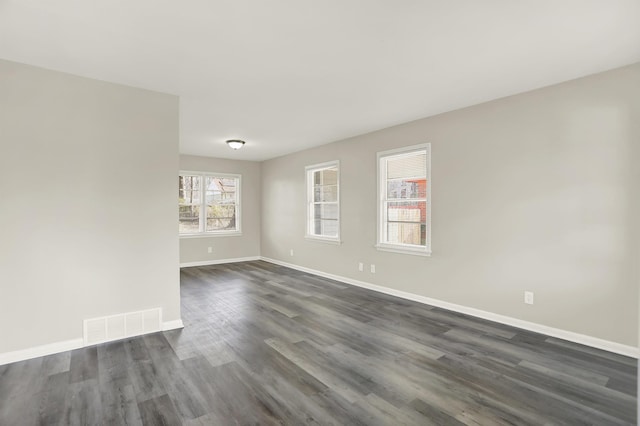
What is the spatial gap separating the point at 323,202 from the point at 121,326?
4.09m

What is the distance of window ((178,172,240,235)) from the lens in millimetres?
7414

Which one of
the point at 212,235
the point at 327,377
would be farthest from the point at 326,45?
the point at 212,235

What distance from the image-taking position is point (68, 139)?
3021mm

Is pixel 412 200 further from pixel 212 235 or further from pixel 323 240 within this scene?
pixel 212 235

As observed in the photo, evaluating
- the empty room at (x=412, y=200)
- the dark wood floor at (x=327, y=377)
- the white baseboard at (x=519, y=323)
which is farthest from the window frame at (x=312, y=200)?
the dark wood floor at (x=327, y=377)

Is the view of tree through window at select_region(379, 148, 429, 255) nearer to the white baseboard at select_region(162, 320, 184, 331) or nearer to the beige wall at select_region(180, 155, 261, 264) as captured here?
the white baseboard at select_region(162, 320, 184, 331)

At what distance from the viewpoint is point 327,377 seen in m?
2.50

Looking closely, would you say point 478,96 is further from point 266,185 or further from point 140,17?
point 266,185

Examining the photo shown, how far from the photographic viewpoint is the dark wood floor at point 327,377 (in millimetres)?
2047

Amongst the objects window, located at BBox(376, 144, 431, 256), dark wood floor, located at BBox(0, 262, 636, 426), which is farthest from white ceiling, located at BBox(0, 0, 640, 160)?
dark wood floor, located at BBox(0, 262, 636, 426)

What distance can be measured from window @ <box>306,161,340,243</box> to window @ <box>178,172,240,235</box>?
2.26 metres

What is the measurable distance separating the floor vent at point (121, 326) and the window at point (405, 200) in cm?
325

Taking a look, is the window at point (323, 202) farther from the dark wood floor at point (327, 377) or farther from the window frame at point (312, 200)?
the dark wood floor at point (327, 377)

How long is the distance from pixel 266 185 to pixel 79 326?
5462mm
